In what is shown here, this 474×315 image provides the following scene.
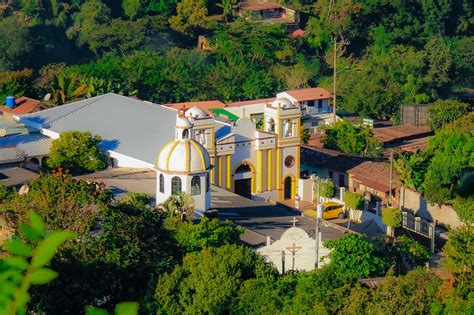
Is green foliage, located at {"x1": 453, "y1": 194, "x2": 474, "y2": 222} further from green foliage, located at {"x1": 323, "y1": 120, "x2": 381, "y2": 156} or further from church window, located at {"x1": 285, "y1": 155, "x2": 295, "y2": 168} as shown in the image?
green foliage, located at {"x1": 323, "y1": 120, "x2": 381, "y2": 156}

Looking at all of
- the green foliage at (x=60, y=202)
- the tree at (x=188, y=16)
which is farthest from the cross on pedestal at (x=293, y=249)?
the tree at (x=188, y=16)

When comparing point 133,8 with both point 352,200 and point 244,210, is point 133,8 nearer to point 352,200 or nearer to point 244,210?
point 352,200

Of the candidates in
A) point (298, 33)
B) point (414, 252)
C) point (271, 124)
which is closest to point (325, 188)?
point (271, 124)

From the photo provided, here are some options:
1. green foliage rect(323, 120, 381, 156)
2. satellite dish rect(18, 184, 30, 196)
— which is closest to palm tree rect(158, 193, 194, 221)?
satellite dish rect(18, 184, 30, 196)

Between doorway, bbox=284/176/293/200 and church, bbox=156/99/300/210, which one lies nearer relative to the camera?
church, bbox=156/99/300/210

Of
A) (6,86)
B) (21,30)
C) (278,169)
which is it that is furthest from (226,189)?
(21,30)

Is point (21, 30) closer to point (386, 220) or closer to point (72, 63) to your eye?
point (72, 63)
